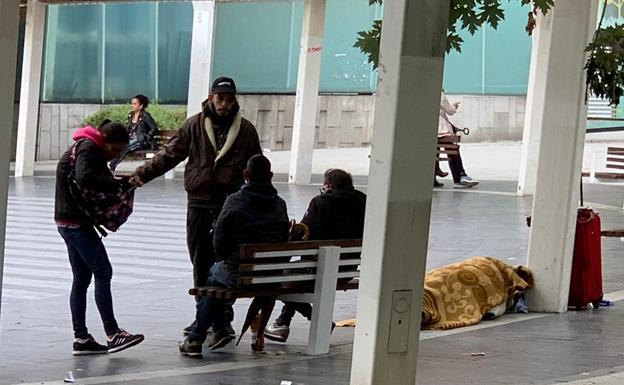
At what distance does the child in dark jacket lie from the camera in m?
10.4

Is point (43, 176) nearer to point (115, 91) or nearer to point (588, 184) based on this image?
point (115, 91)

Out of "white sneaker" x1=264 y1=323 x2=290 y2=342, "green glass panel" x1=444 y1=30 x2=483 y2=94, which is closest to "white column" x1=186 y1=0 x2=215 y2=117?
"green glass panel" x1=444 y1=30 x2=483 y2=94

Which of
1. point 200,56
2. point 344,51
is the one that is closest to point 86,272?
point 200,56

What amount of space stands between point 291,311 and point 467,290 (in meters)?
1.78

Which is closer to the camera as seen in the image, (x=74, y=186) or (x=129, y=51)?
(x=74, y=186)

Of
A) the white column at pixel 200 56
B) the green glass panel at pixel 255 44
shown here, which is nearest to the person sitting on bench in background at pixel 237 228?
the white column at pixel 200 56

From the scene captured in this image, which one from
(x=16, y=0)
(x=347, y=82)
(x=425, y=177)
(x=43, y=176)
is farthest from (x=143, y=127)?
(x=425, y=177)

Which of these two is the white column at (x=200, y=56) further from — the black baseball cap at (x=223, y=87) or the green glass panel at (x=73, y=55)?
the black baseball cap at (x=223, y=87)

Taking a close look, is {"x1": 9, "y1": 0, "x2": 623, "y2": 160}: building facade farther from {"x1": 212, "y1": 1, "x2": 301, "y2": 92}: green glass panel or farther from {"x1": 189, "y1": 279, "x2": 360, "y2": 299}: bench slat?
{"x1": 189, "y1": 279, "x2": 360, "y2": 299}: bench slat

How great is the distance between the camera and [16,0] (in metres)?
9.07

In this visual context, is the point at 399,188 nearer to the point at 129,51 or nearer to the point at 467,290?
the point at 467,290

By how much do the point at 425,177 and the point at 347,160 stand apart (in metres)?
25.0

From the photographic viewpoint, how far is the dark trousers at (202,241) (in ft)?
34.9

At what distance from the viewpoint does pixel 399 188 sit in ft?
24.8
